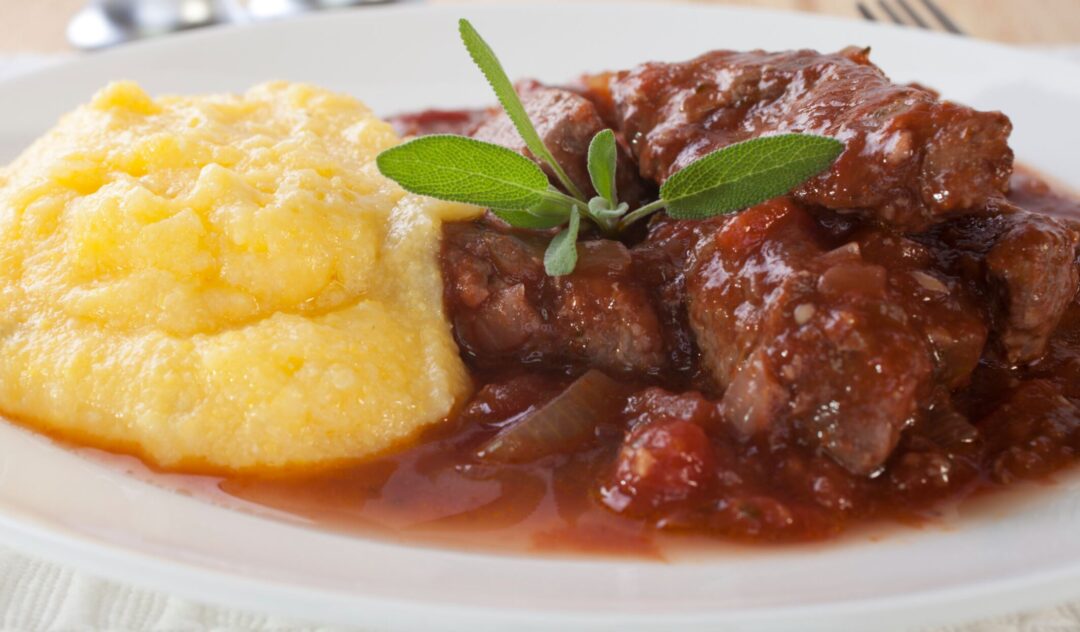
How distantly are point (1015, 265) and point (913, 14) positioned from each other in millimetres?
4535

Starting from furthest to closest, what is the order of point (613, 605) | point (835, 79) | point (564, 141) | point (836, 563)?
point (564, 141) < point (835, 79) < point (836, 563) < point (613, 605)

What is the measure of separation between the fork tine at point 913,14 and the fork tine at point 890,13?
8cm

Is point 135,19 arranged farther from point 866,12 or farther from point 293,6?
point 866,12

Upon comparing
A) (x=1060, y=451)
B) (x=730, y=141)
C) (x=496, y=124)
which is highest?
(x=730, y=141)

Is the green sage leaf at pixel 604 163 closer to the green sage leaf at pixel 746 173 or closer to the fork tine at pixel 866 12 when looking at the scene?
the green sage leaf at pixel 746 173

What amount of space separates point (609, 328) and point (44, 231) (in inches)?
89.5

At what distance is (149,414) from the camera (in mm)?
3869

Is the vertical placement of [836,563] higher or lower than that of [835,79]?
lower

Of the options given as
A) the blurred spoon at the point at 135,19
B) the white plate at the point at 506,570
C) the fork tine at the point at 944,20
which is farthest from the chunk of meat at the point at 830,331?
the blurred spoon at the point at 135,19

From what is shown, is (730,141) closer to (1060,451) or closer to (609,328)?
(609,328)

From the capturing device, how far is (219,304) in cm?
412

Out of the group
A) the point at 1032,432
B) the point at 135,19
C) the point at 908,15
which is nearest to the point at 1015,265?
the point at 1032,432

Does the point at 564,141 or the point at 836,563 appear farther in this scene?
the point at 564,141

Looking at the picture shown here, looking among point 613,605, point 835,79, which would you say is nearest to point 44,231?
point 613,605
